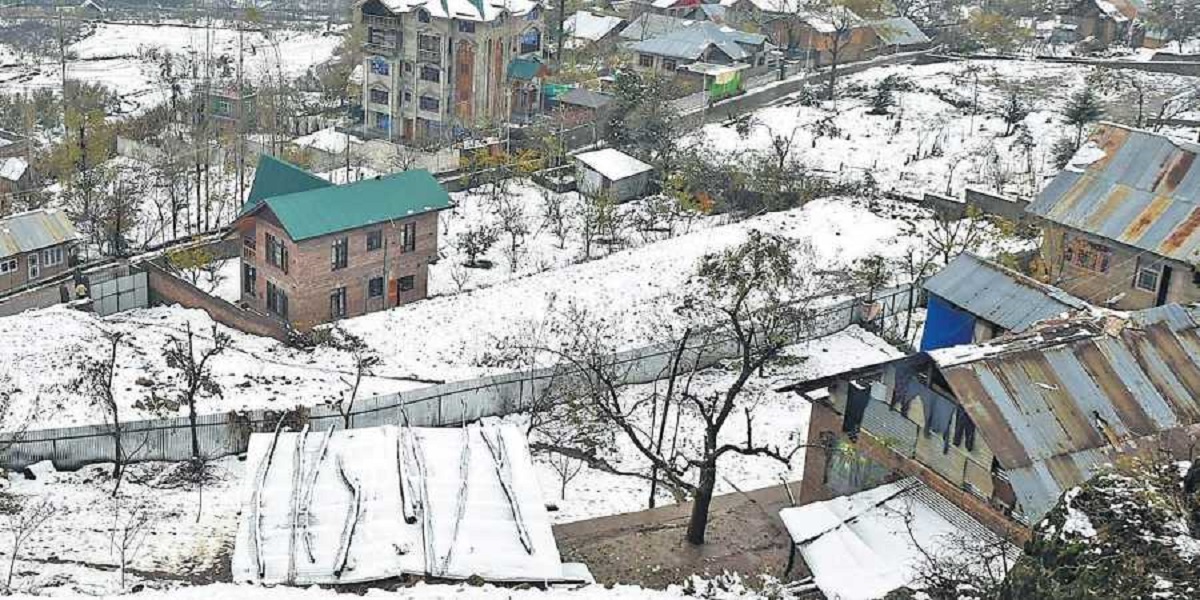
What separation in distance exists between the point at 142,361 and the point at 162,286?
6.33 meters

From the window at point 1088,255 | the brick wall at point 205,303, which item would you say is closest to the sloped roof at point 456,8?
the brick wall at point 205,303

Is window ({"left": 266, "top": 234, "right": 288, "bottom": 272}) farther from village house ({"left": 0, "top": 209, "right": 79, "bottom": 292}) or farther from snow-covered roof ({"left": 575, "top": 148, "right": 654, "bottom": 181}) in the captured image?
snow-covered roof ({"left": 575, "top": 148, "right": 654, "bottom": 181})

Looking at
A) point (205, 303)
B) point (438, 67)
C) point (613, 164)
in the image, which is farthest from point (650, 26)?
point (205, 303)

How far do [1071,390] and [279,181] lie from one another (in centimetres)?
2492

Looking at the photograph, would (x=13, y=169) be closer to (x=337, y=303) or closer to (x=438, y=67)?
(x=438, y=67)

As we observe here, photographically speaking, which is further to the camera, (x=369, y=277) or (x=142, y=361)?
(x=369, y=277)

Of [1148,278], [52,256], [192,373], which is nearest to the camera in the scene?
[192,373]

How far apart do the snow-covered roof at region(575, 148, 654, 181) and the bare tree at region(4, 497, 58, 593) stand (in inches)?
1070

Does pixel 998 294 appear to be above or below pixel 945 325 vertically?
above

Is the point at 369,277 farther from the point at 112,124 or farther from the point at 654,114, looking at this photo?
the point at 112,124

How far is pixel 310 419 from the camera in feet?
85.4

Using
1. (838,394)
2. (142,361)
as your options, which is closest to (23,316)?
(142,361)

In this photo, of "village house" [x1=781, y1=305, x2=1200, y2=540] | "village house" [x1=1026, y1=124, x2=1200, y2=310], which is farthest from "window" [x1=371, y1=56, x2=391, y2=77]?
"village house" [x1=781, y1=305, x2=1200, y2=540]

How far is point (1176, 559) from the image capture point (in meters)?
13.3
